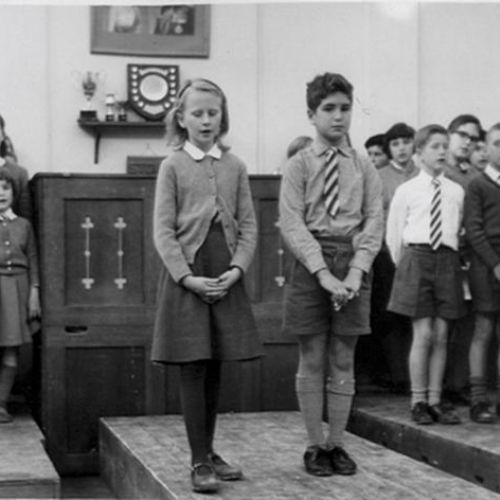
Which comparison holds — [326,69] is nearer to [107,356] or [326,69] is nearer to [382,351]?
[382,351]

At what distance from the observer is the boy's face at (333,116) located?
3270mm

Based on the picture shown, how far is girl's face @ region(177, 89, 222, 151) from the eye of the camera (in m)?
3.13

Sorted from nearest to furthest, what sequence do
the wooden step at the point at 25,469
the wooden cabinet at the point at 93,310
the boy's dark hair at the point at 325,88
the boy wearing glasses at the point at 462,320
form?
1. the boy's dark hair at the point at 325,88
2. the wooden step at the point at 25,469
3. the wooden cabinet at the point at 93,310
4. the boy wearing glasses at the point at 462,320

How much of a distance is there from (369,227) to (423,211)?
3.19 feet

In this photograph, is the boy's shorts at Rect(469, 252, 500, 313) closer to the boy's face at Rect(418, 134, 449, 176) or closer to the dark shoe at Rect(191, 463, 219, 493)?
the boy's face at Rect(418, 134, 449, 176)

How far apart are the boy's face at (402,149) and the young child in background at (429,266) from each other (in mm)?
1020

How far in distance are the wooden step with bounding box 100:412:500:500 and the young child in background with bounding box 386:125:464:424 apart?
0.46 metres

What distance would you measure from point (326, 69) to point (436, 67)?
75 centimetres

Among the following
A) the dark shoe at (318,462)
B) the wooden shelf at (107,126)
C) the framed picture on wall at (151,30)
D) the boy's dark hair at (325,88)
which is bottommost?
the dark shoe at (318,462)

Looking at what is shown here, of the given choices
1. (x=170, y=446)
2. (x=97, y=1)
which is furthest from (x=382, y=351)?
(x=97, y=1)

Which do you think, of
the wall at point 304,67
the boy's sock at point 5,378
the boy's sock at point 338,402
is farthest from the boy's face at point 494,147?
the wall at point 304,67

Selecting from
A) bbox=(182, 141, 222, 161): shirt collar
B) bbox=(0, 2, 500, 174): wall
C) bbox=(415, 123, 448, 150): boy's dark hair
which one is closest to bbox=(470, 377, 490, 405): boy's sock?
bbox=(415, 123, 448, 150): boy's dark hair

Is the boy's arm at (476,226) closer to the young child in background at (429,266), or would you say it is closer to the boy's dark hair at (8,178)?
the young child in background at (429,266)

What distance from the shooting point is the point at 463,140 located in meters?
5.06
